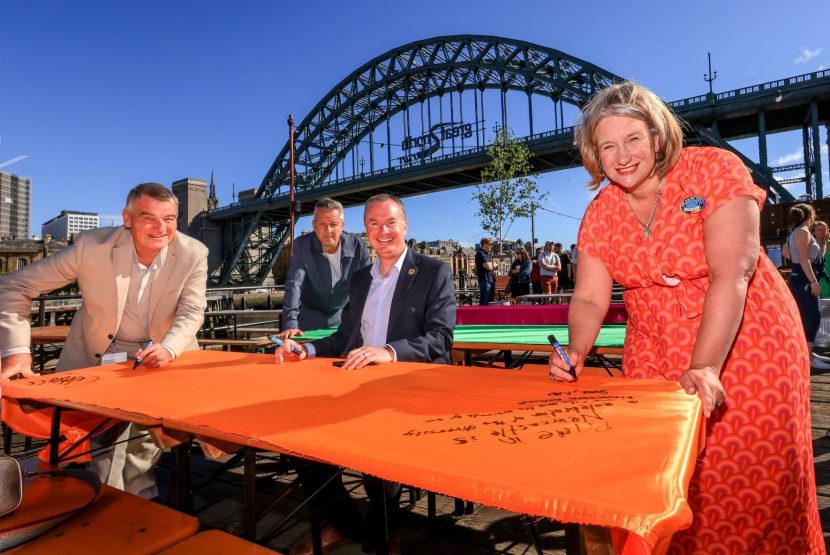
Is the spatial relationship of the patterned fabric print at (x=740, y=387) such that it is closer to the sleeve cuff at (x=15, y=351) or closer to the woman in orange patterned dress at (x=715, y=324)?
the woman in orange patterned dress at (x=715, y=324)

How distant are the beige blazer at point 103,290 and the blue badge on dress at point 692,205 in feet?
7.45

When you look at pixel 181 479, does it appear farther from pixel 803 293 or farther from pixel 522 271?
pixel 522 271

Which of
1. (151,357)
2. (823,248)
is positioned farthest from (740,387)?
(823,248)

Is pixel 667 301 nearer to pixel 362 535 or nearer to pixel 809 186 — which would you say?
pixel 362 535

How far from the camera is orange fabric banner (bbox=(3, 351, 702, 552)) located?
2.28ft

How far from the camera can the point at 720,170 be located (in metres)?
1.37

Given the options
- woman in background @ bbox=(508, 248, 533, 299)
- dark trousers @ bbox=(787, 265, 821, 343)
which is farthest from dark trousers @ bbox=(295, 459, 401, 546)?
woman in background @ bbox=(508, 248, 533, 299)

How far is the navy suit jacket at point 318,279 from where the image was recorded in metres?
3.74

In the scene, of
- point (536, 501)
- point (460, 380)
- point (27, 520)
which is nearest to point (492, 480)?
point (536, 501)

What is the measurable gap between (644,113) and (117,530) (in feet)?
5.96

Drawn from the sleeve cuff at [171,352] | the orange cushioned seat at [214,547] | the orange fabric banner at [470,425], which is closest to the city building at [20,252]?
the sleeve cuff at [171,352]

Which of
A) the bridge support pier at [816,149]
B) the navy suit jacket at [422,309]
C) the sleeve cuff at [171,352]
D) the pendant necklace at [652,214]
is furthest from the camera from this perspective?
the bridge support pier at [816,149]

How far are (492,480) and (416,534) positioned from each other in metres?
1.92

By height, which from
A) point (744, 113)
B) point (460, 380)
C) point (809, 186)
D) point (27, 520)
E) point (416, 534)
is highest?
point (744, 113)
